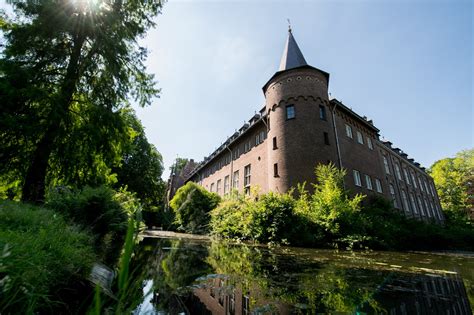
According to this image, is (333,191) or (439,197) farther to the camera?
(439,197)

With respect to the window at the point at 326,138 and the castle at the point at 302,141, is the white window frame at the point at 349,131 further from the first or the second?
the window at the point at 326,138

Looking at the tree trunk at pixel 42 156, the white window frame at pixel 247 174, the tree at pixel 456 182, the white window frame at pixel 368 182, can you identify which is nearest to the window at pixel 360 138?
the white window frame at pixel 368 182

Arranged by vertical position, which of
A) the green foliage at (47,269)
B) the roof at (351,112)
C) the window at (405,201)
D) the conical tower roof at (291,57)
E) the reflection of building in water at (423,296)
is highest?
the conical tower roof at (291,57)

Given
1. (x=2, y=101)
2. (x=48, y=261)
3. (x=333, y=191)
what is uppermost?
(x=2, y=101)

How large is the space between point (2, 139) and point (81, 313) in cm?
855

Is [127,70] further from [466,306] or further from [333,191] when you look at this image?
[466,306]

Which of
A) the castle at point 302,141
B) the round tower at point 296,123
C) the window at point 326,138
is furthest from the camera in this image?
the window at point 326,138

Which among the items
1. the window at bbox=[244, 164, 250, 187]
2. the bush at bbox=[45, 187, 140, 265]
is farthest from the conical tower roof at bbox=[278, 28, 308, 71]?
the bush at bbox=[45, 187, 140, 265]

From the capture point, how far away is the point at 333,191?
10.2 metres

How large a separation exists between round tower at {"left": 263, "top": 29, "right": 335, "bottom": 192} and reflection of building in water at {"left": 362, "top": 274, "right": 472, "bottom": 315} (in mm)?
11277

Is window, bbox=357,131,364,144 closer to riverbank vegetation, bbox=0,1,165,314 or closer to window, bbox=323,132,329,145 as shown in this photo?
window, bbox=323,132,329,145

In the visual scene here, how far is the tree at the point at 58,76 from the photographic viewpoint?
718cm

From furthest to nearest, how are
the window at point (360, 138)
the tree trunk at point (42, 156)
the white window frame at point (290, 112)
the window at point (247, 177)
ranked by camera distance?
the window at point (247, 177), the window at point (360, 138), the white window frame at point (290, 112), the tree trunk at point (42, 156)

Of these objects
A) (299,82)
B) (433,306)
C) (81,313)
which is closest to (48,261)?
(81,313)
